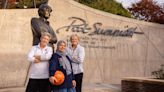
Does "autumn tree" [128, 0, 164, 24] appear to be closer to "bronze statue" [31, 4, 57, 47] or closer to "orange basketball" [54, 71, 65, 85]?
"bronze statue" [31, 4, 57, 47]

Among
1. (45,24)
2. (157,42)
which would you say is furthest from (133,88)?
(157,42)

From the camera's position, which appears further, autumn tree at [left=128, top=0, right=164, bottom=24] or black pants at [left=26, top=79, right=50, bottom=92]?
autumn tree at [left=128, top=0, right=164, bottom=24]

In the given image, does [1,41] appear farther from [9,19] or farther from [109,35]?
[109,35]

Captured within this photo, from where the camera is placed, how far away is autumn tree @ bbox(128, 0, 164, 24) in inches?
1172

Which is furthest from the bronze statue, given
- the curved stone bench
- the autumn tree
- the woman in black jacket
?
the autumn tree

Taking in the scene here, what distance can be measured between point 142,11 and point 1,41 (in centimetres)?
1703

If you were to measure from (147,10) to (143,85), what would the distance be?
20.2 m

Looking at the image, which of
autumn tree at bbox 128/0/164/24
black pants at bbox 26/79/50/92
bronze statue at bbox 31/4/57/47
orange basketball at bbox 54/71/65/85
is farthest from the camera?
autumn tree at bbox 128/0/164/24

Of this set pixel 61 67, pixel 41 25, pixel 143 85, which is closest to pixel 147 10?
pixel 143 85

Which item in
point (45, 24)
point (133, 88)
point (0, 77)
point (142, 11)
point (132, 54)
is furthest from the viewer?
point (142, 11)

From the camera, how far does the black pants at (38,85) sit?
21.1ft

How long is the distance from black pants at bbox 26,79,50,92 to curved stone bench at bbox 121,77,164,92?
4384mm

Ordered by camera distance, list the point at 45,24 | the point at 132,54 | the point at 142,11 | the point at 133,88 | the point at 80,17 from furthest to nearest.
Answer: the point at 142,11 → the point at 132,54 → the point at 80,17 → the point at 133,88 → the point at 45,24

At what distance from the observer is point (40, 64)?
20.9 feet
